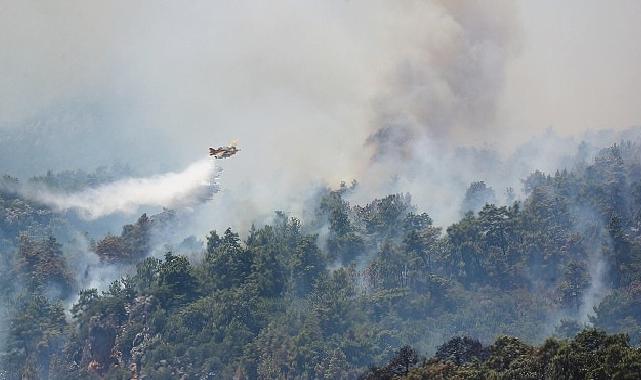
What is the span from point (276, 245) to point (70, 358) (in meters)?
40.5

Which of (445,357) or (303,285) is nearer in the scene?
(445,357)

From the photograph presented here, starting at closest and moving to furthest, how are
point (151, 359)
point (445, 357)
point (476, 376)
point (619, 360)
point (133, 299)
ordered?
1. point (619, 360)
2. point (476, 376)
3. point (445, 357)
4. point (151, 359)
5. point (133, 299)

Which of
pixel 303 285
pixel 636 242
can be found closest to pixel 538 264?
pixel 636 242

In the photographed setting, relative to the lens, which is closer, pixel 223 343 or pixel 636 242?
pixel 223 343

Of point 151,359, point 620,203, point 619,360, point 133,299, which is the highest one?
point 620,203

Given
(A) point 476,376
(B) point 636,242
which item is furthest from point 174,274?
(A) point 476,376

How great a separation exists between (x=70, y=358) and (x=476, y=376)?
84.5 metres

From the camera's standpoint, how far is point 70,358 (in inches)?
6880

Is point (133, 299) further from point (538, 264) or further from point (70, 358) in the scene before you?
point (538, 264)

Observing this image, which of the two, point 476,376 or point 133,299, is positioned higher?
point 133,299

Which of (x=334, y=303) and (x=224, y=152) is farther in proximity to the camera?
(x=334, y=303)

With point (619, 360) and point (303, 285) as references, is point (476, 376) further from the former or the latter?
point (303, 285)

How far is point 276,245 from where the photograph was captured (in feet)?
654

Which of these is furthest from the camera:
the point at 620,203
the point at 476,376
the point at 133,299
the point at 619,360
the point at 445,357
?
the point at 620,203
